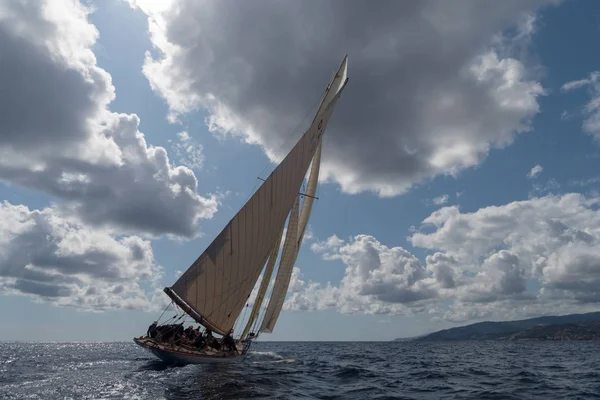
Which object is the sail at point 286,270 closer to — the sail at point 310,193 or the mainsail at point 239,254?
the sail at point 310,193

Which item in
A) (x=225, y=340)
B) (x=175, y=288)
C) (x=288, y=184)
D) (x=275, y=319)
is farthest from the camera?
(x=275, y=319)

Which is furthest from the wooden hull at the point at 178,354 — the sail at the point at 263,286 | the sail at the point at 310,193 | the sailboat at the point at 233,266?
the sail at the point at 310,193

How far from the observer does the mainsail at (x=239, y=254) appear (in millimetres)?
30281

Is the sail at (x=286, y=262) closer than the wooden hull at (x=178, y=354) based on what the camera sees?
No

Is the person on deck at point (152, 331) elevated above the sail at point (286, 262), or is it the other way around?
the sail at point (286, 262)

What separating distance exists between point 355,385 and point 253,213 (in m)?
14.1

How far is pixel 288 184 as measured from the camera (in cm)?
3247

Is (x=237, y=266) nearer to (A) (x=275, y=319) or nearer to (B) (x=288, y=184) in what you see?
(B) (x=288, y=184)

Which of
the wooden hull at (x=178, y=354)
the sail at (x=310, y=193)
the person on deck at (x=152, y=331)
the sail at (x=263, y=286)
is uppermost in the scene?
the sail at (x=310, y=193)

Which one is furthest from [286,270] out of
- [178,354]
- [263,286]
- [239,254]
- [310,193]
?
[178,354]

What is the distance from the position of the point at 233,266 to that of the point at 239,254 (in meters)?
1.13

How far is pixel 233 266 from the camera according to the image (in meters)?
31.2

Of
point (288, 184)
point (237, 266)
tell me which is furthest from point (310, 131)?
point (237, 266)

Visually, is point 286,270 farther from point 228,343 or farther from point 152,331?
point 152,331
